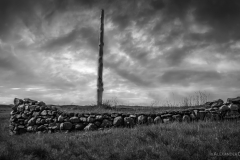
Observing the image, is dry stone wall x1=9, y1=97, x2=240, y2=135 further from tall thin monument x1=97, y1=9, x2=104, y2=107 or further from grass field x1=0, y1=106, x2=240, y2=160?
tall thin monument x1=97, y1=9, x2=104, y2=107

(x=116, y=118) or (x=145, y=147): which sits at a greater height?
(x=116, y=118)

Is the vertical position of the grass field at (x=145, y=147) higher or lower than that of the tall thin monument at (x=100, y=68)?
lower

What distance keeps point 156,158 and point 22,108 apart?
996 centimetres

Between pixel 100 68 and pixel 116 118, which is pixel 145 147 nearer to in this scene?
pixel 116 118

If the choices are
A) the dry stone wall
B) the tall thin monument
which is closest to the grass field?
the dry stone wall

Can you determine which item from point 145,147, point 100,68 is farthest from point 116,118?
point 100,68

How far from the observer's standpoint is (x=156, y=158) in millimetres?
4805

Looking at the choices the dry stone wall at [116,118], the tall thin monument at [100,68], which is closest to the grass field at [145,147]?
the dry stone wall at [116,118]

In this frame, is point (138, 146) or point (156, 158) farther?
point (138, 146)

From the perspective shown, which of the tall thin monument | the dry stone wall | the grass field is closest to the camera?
the grass field

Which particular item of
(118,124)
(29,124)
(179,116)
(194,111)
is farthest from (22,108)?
(194,111)

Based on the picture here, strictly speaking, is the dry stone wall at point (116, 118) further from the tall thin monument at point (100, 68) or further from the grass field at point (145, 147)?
the tall thin monument at point (100, 68)

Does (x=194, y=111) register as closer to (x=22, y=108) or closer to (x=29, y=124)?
(x=29, y=124)

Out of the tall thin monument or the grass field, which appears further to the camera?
the tall thin monument
